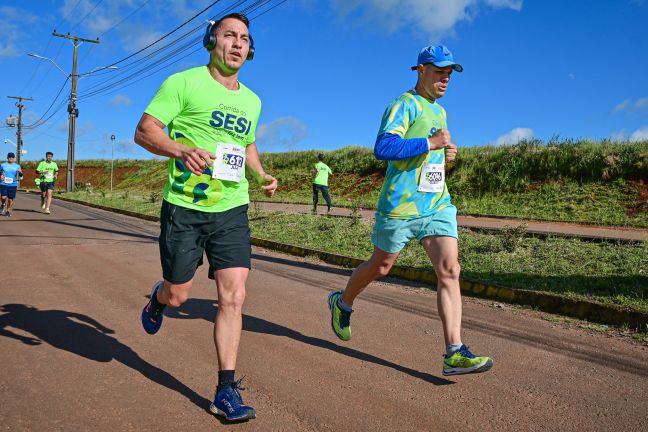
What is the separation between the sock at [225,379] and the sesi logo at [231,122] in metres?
1.32

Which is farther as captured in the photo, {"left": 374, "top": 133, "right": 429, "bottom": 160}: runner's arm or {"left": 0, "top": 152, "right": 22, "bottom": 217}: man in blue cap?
{"left": 0, "top": 152, "right": 22, "bottom": 217}: man in blue cap

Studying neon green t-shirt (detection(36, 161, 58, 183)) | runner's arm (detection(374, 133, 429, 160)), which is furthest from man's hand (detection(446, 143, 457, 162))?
neon green t-shirt (detection(36, 161, 58, 183))

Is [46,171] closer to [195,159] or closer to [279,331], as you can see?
[279,331]

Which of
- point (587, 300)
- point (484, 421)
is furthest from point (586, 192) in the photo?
point (484, 421)

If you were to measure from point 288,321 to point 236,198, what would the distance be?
2.03 meters

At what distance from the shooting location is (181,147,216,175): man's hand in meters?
2.80

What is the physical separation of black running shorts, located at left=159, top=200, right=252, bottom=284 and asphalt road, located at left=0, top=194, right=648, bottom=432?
0.73 m

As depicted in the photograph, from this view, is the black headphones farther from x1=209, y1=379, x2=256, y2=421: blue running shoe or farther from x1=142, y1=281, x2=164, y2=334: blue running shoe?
x1=209, y1=379, x2=256, y2=421: blue running shoe

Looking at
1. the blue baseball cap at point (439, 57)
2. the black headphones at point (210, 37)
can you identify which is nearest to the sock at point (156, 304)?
the black headphones at point (210, 37)

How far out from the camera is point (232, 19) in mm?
3115

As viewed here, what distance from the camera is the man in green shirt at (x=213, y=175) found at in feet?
9.64

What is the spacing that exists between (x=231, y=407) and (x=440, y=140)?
6.65ft

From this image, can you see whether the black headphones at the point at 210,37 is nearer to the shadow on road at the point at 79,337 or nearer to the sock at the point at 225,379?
the sock at the point at 225,379

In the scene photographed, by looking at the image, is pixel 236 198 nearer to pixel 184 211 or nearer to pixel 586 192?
pixel 184 211
